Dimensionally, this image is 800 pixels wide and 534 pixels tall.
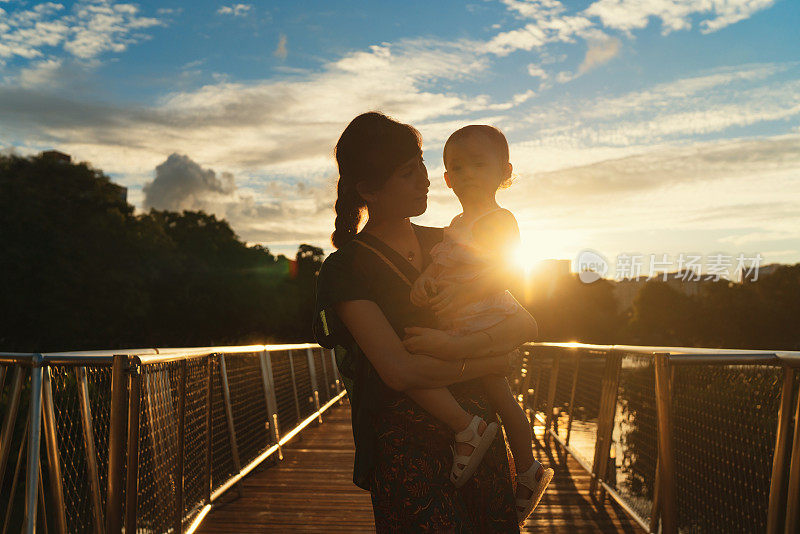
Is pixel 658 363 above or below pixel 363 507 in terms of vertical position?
above

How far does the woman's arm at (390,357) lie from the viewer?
71.3 inches

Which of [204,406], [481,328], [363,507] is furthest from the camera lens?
[363,507]

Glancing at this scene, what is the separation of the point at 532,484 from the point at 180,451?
3030mm

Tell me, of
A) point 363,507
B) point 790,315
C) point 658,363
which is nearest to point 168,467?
point 363,507

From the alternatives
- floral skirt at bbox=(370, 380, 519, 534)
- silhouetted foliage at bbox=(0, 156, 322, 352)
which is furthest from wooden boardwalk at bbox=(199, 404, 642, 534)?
silhouetted foliage at bbox=(0, 156, 322, 352)

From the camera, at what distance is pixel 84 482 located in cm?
423

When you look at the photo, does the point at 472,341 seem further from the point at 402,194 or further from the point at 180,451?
the point at 180,451

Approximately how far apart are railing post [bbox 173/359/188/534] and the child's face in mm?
2862

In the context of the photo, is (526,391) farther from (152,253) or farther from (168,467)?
(152,253)

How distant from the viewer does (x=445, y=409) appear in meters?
1.85

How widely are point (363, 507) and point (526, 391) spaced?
180 inches

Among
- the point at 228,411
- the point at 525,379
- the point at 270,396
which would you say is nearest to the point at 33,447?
the point at 228,411

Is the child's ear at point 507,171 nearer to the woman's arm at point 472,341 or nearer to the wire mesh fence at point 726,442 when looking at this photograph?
the woman's arm at point 472,341

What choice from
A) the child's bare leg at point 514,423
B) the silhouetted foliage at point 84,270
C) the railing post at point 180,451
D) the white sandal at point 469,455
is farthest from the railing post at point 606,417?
the silhouetted foliage at point 84,270
